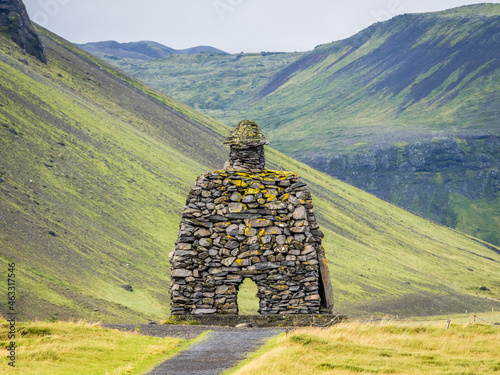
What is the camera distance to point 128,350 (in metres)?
15.1

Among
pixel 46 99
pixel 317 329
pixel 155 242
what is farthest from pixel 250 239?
pixel 46 99

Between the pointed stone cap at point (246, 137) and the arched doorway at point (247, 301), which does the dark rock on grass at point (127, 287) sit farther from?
the pointed stone cap at point (246, 137)

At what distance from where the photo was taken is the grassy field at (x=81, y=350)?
1332 centimetres

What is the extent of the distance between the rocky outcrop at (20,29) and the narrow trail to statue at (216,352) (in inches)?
5221

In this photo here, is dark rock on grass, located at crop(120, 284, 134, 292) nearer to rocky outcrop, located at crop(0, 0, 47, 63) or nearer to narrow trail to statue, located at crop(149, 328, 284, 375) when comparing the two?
narrow trail to statue, located at crop(149, 328, 284, 375)

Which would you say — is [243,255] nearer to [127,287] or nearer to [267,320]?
[267,320]

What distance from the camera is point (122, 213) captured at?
91.9 m

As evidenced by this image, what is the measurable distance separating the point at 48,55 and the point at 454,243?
112574 mm

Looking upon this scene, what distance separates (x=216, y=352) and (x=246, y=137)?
9970 mm

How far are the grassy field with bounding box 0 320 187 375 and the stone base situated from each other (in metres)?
3.06

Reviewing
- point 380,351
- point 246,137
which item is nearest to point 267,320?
point 380,351

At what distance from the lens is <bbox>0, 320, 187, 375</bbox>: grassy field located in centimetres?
1332

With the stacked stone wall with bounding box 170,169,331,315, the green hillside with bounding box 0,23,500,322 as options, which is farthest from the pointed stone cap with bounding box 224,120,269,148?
the green hillside with bounding box 0,23,500,322

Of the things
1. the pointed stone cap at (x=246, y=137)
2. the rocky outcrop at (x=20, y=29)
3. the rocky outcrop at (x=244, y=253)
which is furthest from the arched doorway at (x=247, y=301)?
the rocky outcrop at (x=20, y=29)
